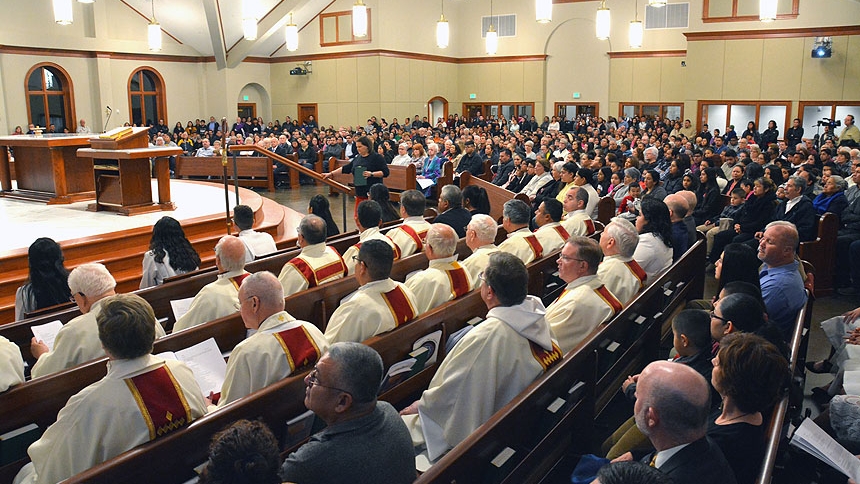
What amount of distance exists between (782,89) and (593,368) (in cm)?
1504

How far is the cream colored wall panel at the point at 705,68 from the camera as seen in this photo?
1588cm

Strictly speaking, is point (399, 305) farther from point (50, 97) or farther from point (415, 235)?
point (50, 97)

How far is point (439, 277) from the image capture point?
377 cm

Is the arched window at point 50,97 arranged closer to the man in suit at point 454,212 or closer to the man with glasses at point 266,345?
the man in suit at point 454,212

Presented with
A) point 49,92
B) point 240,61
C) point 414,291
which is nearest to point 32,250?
point 414,291

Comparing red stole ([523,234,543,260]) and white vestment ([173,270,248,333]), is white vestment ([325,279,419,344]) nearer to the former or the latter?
white vestment ([173,270,248,333])

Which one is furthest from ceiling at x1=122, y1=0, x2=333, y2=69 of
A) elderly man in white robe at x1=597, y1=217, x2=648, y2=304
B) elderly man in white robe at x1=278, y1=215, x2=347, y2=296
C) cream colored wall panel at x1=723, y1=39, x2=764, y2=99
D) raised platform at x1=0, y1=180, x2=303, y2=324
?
elderly man in white robe at x1=597, y1=217, x2=648, y2=304

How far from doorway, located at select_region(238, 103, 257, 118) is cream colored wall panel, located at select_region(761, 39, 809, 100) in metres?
14.1

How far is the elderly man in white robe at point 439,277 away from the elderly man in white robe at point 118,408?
1589 mm

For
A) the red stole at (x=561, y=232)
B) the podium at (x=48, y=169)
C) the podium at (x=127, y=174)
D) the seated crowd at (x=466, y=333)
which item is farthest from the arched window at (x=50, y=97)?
the red stole at (x=561, y=232)

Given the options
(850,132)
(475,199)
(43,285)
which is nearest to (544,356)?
(43,285)

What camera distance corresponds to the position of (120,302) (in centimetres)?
231

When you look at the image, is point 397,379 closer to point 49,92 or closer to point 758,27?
point 758,27

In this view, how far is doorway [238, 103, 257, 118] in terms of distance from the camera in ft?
67.9
